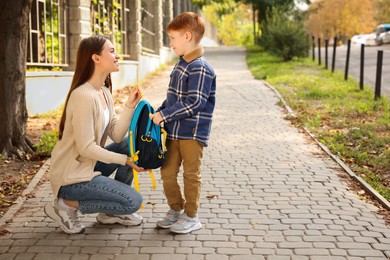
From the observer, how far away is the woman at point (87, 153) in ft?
14.4

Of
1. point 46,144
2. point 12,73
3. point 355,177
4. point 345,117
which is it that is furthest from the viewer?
point 345,117

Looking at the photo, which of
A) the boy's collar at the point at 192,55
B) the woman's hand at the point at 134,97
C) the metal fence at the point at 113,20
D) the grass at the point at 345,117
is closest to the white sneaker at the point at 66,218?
the woman's hand at the point at 134,97

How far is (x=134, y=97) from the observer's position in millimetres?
4672

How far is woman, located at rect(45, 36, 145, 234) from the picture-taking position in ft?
14.4

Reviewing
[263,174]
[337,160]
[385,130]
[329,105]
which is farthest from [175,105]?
[329,105]

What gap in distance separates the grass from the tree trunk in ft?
14.1

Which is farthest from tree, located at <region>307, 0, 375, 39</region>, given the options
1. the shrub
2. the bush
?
the shrub

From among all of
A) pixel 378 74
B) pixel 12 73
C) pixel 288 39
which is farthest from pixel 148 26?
pixel 12 73

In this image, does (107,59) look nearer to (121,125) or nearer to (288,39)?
(121,125)

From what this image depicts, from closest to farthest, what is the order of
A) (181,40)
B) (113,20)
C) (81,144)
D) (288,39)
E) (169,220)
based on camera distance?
(81,144) < (181,40) < (169,220) < (113,20) < (288,39)

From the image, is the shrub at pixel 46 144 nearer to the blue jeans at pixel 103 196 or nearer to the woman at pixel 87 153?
the woman at pixel 87 153

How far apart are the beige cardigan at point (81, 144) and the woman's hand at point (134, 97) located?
0.83 ft

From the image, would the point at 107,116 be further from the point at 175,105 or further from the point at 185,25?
the point at 185,25

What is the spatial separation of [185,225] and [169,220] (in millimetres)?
157
